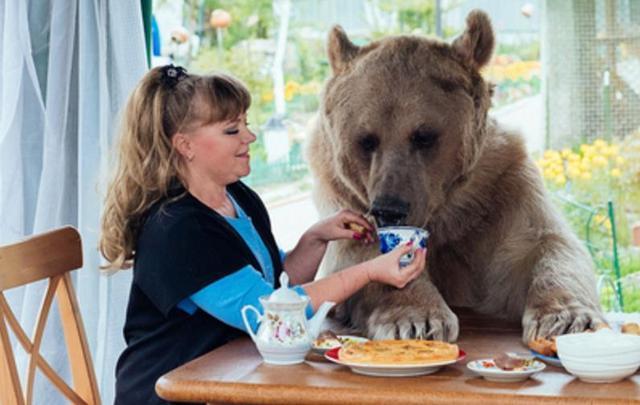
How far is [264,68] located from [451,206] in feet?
6.68

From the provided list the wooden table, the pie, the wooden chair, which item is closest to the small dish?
the wooden table

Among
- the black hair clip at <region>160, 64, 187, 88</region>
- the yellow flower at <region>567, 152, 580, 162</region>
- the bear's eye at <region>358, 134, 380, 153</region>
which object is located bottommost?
the yellow flower at <region>567, 152, 580, 162</region>

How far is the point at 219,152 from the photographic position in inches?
85.4

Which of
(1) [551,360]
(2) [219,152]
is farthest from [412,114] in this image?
(1) [551,360]

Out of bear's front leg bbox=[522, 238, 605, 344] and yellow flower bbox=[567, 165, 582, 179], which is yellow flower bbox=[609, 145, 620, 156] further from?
bear's front leg bbox=[522, 238, 605, 344]

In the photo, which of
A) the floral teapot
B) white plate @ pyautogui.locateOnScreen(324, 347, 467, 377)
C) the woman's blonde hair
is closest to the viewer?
white plate @ pyautogui.locateOnScreen(324, 347, 467, 377)

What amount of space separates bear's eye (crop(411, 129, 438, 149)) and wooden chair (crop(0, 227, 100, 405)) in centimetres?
75

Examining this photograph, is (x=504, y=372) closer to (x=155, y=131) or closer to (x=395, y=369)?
(x=395, y=369)

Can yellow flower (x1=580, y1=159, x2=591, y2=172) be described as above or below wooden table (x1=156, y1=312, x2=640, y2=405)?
below

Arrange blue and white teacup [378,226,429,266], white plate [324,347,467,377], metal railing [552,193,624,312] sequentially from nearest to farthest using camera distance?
white plate [324,347,467,377] → blue and white teacup [378,226,429,266] → metal railing [552,193,624,312]

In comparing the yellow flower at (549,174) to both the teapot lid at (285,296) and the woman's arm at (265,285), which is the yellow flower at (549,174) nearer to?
the woman's arm at (265,285)

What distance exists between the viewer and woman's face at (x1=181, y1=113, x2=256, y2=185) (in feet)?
7.12

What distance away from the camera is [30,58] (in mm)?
2904

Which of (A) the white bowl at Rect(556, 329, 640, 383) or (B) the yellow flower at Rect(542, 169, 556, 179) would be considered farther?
(B) the yellow flower at Rect(542, 169, 556, 179)
